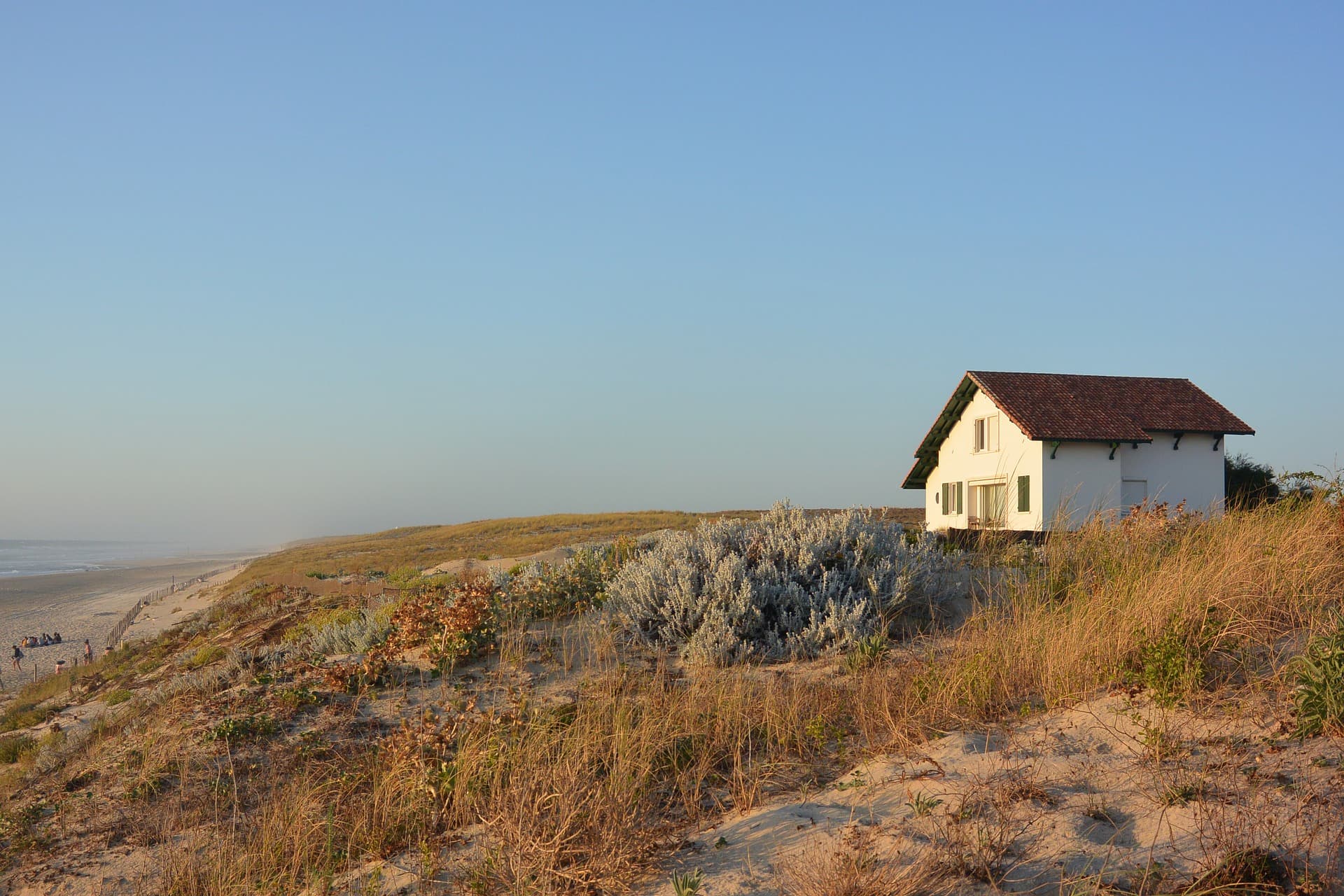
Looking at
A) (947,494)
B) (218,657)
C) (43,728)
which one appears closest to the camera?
(43,728)

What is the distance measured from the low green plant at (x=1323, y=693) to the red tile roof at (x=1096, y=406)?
2267cm

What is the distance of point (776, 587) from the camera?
27.5ft

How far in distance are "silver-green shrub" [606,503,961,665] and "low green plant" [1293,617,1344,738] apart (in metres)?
3.43

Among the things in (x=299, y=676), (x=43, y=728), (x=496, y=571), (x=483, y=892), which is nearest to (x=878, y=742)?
(x=483, y=892)

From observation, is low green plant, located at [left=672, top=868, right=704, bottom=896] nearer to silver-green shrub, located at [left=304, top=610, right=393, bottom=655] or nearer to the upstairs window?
silver-green shrub, located at [left=304, top=610, right=393, bottom=655]

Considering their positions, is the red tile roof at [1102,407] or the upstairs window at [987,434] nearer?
the red tile roof at [1102,407]

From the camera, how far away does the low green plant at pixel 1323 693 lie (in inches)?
175

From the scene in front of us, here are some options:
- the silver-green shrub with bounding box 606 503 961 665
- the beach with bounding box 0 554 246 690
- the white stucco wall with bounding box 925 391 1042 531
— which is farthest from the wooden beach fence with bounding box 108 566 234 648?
the white stucco wall with bounding box 925 391 1042 531

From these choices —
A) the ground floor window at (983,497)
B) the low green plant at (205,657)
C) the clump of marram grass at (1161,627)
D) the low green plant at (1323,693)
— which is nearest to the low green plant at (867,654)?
the clump of marram grass at (1161,627)

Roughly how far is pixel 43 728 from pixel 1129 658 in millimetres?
12760

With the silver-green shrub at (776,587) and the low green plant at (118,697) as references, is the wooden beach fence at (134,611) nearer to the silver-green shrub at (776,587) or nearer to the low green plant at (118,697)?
the low green plant at (118,697)

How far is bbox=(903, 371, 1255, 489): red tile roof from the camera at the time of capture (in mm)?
26734

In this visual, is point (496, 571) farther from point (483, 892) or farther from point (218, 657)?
point (483, 892)

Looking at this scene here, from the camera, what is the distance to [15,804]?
6645 millimetres
